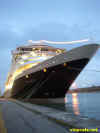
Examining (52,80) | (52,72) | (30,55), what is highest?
(30,55)

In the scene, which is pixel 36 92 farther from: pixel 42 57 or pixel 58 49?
pixel 58 49

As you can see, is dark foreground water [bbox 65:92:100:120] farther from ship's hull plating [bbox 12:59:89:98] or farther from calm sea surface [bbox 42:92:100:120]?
ship's hull plating [bbox 12:59:89:98]

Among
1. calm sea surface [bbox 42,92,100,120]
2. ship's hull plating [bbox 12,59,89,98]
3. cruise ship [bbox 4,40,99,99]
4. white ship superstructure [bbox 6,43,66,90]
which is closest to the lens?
calm sea surface [bbox 42,92,100,120]

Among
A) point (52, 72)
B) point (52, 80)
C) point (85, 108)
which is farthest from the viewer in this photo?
point (52, 80)

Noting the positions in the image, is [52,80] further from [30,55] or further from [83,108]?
[30,55]

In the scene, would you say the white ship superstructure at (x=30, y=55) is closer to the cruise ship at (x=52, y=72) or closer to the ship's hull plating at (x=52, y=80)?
the cruise ship at (x=52, y=72)

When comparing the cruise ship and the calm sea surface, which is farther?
the cruise ship

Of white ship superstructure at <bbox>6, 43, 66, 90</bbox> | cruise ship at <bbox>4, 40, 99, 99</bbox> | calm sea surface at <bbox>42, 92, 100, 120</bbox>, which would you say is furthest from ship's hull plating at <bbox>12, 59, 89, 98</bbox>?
white ship superstructure at <bbox>6, 43, 66, 90</bbox>

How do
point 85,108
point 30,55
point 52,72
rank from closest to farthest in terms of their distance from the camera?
point 85,108 → point 52,72 → point 30,55

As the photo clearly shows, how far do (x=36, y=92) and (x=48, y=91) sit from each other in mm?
1357

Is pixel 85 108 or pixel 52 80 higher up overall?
pixel 52 80

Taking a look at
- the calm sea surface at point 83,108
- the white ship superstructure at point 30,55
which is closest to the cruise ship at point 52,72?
the white ship superstructure at point 30,55

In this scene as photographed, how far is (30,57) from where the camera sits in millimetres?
24219

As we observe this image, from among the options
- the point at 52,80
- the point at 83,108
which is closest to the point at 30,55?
the point at 52,80
